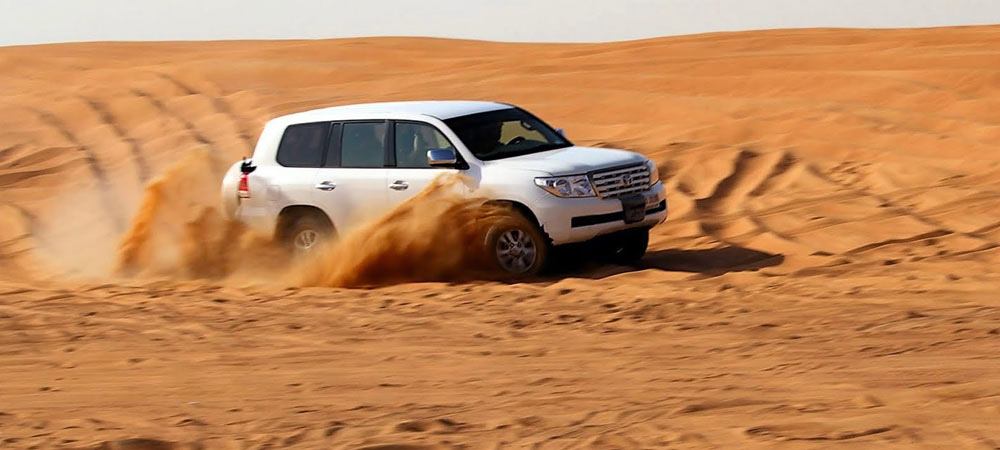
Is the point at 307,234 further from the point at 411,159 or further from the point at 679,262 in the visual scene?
the point at 679,262

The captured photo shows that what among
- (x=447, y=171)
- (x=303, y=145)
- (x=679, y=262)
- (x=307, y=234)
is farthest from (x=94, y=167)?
(x=679, y=262)

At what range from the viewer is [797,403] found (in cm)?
687

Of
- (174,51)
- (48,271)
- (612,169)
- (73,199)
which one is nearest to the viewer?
(612,169)

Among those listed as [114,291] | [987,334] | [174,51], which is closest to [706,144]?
[114,291]

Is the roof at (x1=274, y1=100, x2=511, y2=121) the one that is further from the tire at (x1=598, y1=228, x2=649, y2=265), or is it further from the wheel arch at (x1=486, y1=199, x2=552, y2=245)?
the tire at (x1=598, y1=228, x2=649, y2=265)

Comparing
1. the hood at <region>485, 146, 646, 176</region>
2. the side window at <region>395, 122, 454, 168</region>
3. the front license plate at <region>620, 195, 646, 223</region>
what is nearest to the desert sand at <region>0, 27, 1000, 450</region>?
the front license plate at <region>620, 195, 646, 223</region>

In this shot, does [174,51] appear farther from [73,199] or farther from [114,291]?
[114,291]

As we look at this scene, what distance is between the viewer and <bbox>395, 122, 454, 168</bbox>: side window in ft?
38.3

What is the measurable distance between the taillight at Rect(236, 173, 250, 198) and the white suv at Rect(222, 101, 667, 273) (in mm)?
13

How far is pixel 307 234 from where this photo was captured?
1212 centimetres

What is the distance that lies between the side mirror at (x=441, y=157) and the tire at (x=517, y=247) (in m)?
0.65

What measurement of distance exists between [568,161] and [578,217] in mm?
541

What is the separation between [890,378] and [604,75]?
20288 mm

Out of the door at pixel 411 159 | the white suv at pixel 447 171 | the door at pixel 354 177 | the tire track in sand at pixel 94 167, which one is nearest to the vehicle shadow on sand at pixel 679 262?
the white suv at pixel 447 171
